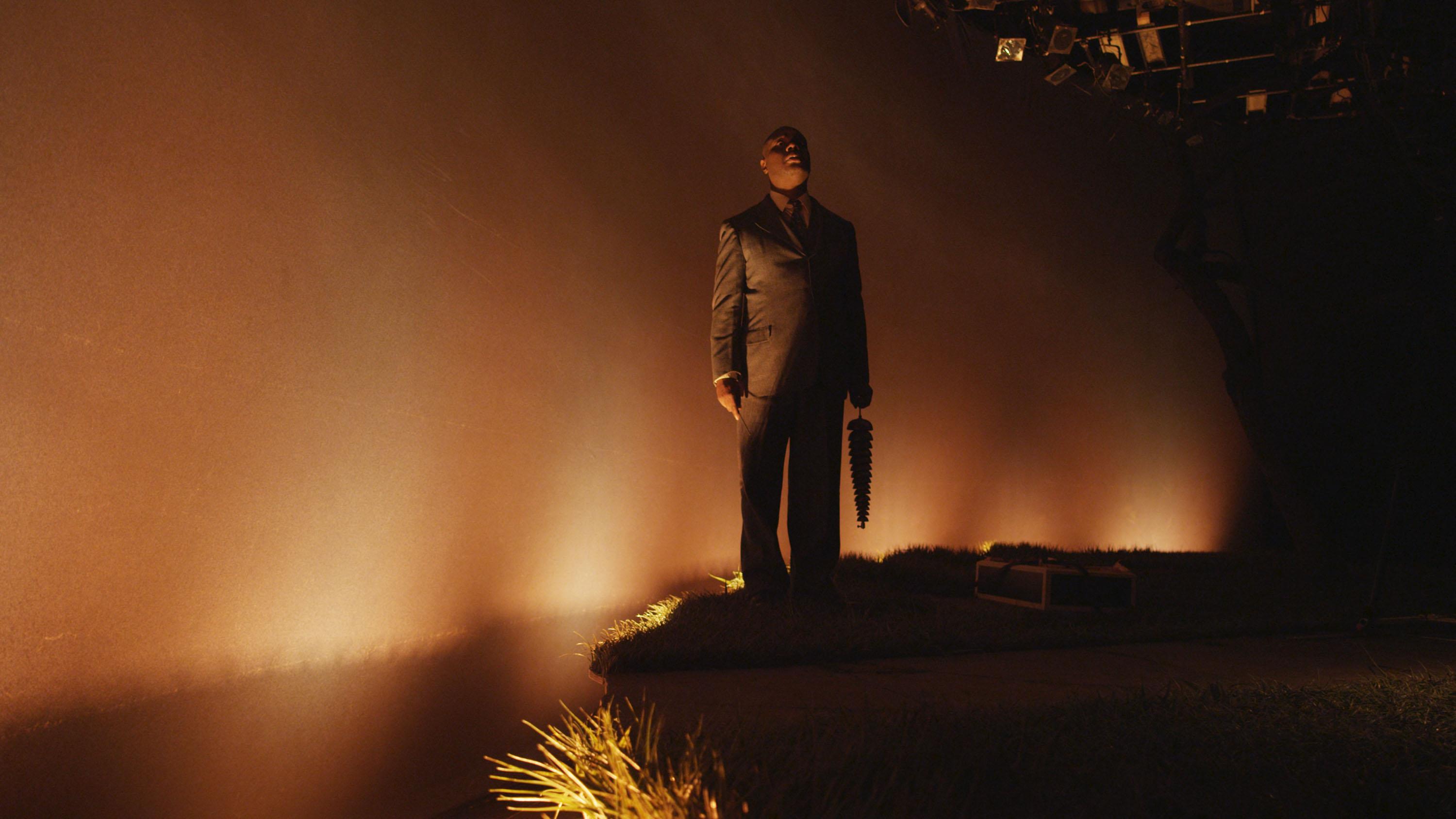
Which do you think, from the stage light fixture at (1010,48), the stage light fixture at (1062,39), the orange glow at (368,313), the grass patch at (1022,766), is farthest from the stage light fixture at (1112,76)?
the grass patch at (1022,766)

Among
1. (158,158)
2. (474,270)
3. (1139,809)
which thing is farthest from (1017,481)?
(158,158)

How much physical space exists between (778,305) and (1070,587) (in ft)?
4.08

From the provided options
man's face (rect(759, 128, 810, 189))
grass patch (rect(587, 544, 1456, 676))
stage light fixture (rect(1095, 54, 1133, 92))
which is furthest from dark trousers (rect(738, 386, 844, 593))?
stage light fixture (rect(1095, 54, 1133, 92))

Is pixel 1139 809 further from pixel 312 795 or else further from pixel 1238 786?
pixel 312 795

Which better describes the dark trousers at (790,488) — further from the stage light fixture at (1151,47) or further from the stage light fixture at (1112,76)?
the stage light fixture at (1151,47)

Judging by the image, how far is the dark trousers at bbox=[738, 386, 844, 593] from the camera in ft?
7.00

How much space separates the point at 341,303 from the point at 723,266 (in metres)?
1.01

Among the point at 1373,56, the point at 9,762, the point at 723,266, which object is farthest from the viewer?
the point at 1373,56

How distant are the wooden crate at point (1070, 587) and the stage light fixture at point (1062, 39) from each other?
221 cm

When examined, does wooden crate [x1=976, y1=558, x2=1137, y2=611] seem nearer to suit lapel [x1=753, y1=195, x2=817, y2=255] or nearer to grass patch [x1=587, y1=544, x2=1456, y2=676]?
grass patch [x1=587, y1=544, x2=1456, y2=676]

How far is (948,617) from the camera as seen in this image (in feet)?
6.98

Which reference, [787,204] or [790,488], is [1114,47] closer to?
[787,204]

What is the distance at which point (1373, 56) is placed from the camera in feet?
11.7

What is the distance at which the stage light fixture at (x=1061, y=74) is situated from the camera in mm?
3562
